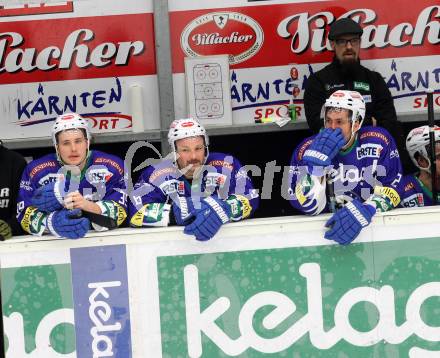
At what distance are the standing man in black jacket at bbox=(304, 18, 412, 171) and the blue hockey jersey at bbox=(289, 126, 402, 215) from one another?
81 centimetres

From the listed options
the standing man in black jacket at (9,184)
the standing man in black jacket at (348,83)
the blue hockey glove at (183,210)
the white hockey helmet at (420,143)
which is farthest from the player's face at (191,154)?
the white hockey helmet at (420,143)

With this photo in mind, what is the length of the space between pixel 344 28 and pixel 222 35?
97 cm

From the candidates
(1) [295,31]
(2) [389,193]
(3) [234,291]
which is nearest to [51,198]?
(3) [234,291]

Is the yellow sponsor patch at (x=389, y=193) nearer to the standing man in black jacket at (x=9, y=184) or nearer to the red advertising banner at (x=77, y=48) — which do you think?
the standing man in black jacket at (x=9, y=184)

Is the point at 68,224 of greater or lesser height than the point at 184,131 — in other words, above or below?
below

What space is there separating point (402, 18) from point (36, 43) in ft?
8.59

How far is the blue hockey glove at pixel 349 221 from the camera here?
4621 millimetres

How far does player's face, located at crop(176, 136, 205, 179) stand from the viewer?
518 cm

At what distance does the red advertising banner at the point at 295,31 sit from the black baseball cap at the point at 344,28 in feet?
1.71

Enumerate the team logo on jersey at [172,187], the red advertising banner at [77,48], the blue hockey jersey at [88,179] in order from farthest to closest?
the red advertising banner at [77,48] < the team logo on jersey at [172,187] < the blue hockey jersey at [88,179]

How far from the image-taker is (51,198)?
4.73 metres

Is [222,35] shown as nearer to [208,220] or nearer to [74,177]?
[74,177]

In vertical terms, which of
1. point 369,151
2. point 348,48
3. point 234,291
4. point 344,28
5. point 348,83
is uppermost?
point 344,28

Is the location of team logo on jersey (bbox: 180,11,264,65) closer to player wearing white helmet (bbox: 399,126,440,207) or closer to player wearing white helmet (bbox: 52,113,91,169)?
player wearing white helmet (bbox: 399,126,440,207)
